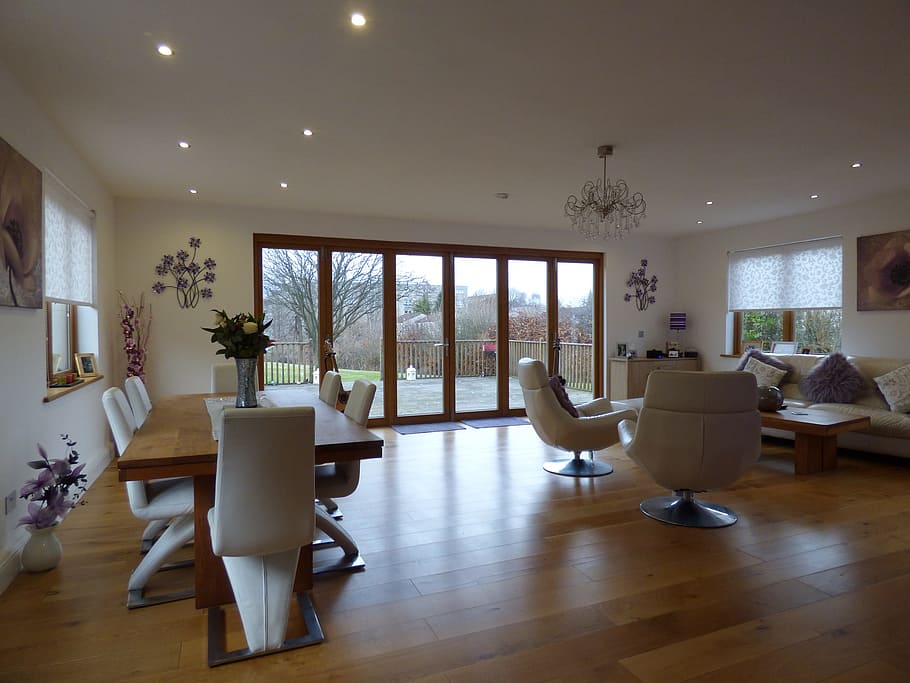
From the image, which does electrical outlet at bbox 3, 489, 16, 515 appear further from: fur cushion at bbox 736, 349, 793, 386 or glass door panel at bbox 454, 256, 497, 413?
fur cushion at bbox 736, 349, 793, 386

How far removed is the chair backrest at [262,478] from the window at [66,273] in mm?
2543

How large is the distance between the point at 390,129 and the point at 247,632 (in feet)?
9.98

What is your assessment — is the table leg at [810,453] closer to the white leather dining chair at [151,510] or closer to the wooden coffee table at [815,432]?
the wooden coffee table at [815,432]

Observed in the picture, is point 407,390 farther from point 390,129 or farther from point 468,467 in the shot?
point 390,129

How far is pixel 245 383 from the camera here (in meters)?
3.02

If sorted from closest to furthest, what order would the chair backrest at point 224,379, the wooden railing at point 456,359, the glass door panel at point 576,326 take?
the chair backrest at point 224,379 < the wooden railing at point 456,359 < the glass door panel at point 576,326

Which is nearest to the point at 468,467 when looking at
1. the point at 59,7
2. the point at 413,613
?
the point at 413,613

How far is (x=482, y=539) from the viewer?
10.7 ft

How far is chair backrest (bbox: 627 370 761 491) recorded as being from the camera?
325 centimetres

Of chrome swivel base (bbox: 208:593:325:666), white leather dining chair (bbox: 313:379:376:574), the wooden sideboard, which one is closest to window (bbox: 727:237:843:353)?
the wooden sideboard

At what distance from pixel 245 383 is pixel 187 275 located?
3521 mm

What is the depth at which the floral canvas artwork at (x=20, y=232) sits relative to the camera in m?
2.79

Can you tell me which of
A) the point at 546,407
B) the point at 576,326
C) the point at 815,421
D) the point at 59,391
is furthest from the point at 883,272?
the point at 59,391

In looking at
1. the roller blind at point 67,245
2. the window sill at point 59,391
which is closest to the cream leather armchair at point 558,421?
the window sill at point 59,391
